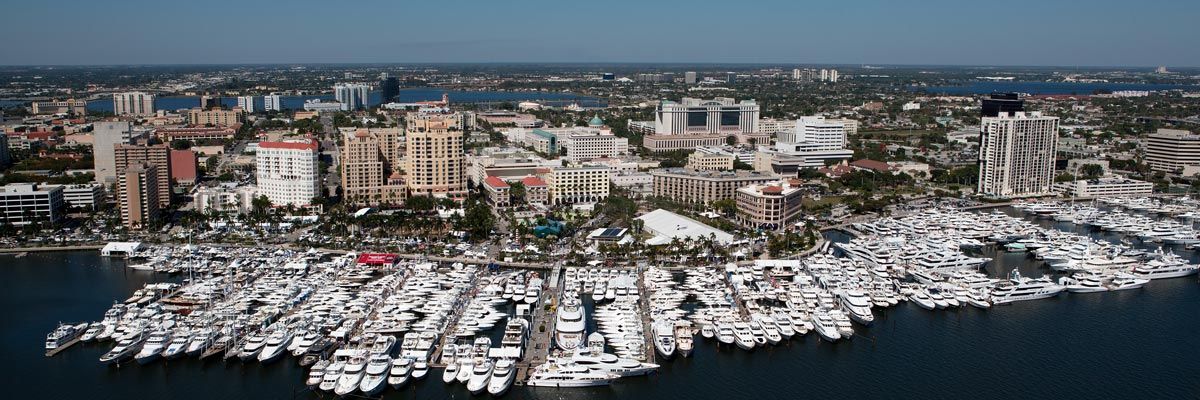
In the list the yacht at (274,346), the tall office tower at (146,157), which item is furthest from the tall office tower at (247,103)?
the yacht at (274,346)

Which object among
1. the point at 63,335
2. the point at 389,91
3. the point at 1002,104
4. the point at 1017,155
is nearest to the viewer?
the point at 63,335

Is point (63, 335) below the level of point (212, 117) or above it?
below

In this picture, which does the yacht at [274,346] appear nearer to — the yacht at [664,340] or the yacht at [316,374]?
the yacht at [316,374]

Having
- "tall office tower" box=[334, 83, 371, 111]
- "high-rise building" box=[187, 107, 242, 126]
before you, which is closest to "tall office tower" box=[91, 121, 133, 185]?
"high-rise building" box=[187, 107, 242, 126]

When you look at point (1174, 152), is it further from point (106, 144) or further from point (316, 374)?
point (106, 144)

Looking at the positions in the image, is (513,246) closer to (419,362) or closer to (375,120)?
(419,362)

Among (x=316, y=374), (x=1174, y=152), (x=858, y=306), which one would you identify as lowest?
(x=316, y=374)

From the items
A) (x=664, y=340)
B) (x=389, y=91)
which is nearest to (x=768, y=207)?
(x=664, y=340)

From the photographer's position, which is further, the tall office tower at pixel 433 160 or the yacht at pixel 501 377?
the tall office tower at pixel 433 160
